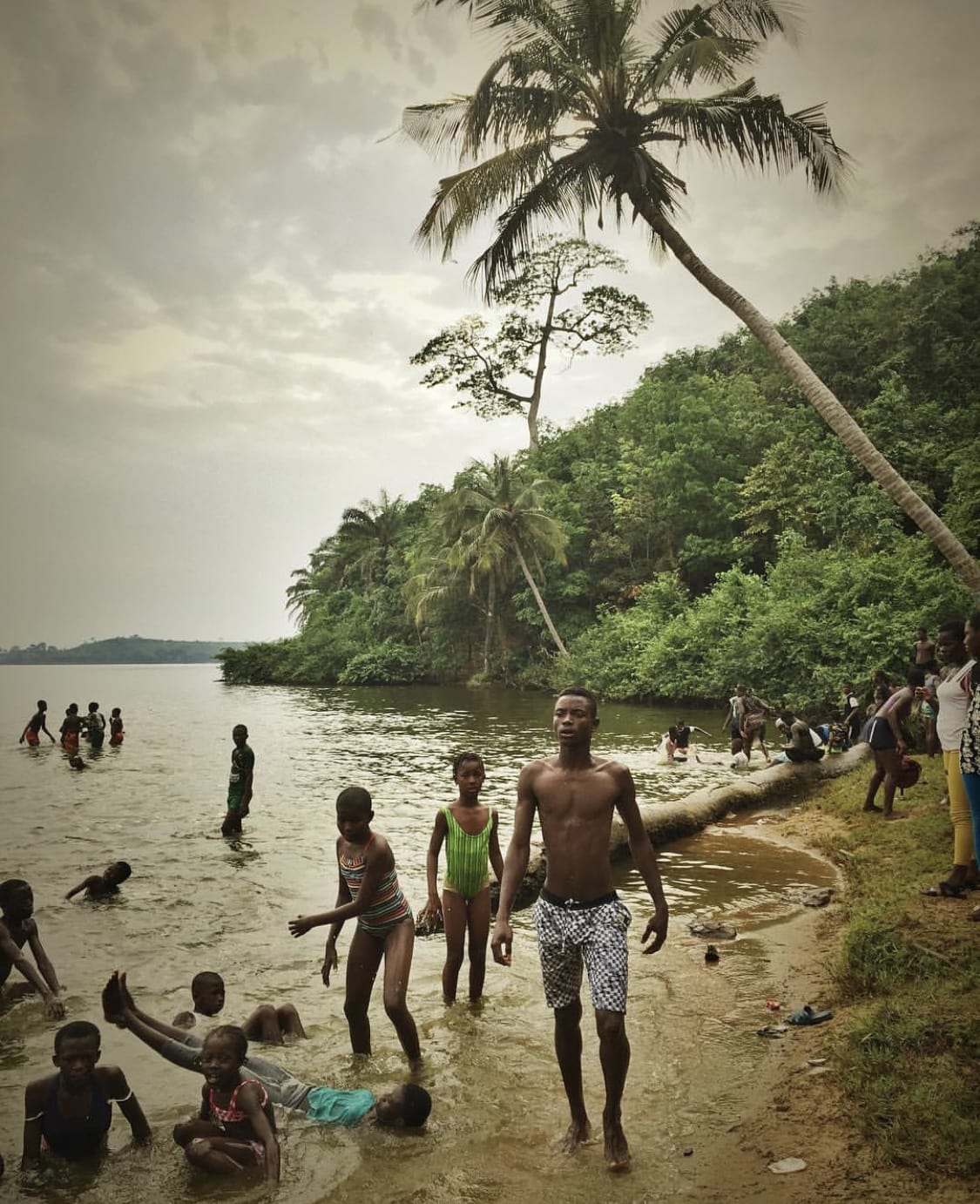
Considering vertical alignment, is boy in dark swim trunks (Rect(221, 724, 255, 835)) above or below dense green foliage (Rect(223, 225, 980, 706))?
below

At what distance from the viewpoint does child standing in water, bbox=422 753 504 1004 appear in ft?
20.7

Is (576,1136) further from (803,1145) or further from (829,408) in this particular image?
(829,408)

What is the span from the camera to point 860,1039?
187 inches

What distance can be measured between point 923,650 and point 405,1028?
887cm

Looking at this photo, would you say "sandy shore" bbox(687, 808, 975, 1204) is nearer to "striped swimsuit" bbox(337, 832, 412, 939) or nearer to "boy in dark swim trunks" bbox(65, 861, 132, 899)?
"striped swimsuit" bbox(337, 832, 412, 939)

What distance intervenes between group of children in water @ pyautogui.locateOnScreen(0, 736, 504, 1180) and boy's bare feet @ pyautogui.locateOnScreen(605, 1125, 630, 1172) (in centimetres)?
113

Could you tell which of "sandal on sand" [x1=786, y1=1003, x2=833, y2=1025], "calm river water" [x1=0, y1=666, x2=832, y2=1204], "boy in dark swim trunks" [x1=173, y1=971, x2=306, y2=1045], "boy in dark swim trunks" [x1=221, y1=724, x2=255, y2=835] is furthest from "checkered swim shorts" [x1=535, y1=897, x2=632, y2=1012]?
"boy in dark swim trunks" [x1=221, y1=724, x2=255, y2=835]

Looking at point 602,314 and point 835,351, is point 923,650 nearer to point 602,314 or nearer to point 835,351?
point 835,351

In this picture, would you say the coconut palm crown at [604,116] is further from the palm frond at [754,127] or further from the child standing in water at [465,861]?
the child standing in water at [465,861]

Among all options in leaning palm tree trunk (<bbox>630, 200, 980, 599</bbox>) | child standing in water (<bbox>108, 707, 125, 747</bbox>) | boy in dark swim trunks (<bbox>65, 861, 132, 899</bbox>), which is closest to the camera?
boy in dark swim trunks (<bbox>65, 861, 132, 899</bbox>)

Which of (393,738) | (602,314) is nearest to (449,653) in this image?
(602,314)

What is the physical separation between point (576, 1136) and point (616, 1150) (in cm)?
32

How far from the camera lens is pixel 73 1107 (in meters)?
4.47

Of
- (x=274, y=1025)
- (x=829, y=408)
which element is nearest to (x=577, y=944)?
(x=274, y=1025)
